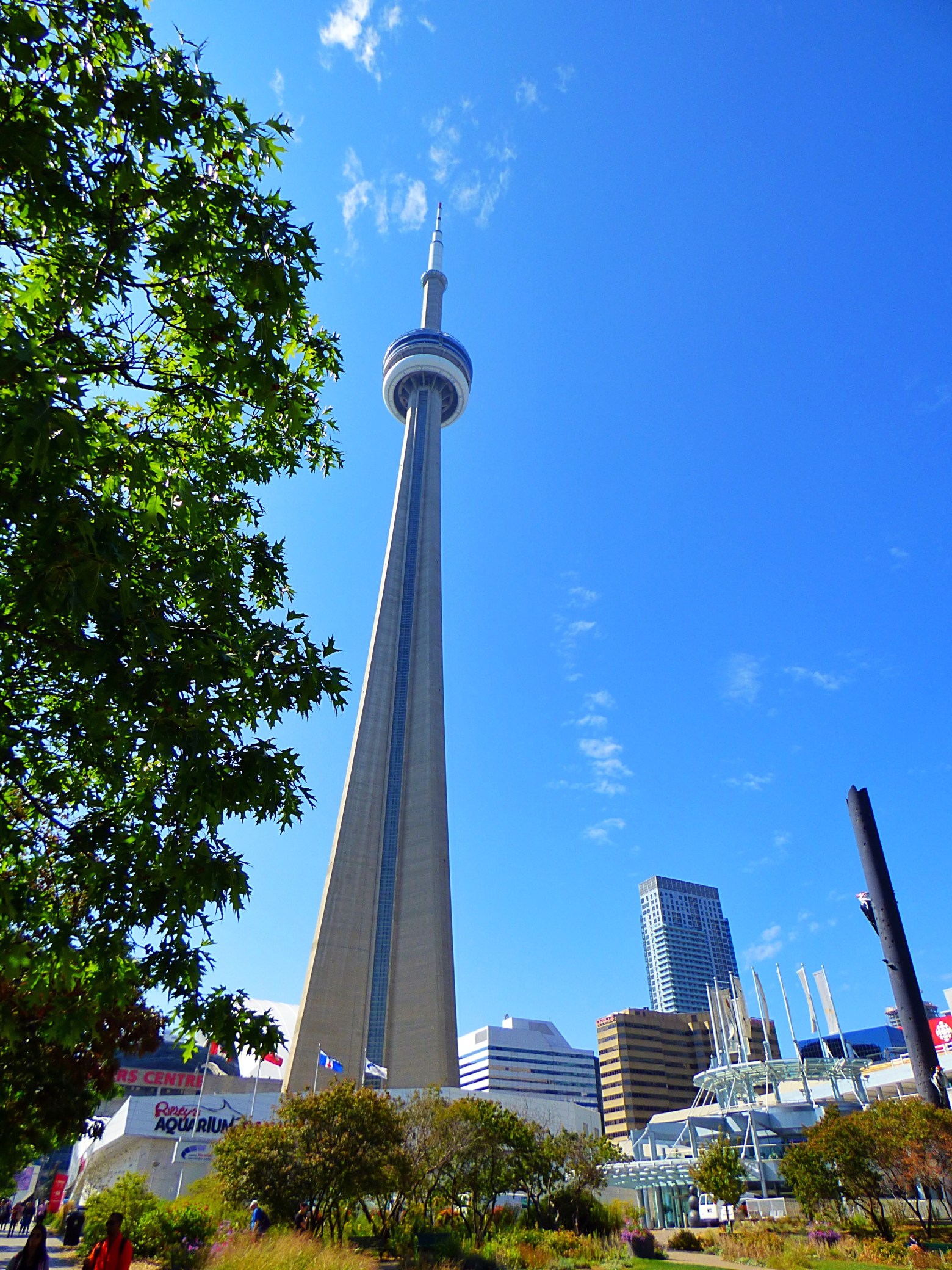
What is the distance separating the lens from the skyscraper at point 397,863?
55.6 m

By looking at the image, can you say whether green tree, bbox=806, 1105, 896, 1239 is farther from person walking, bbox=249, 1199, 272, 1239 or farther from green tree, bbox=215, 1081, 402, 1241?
person walking, bbox=249, 1199, 272, 1239

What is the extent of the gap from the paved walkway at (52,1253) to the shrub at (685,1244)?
20220 millimetres

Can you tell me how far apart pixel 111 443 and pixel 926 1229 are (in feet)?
134

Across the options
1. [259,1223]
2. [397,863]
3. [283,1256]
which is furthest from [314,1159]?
[397,863]

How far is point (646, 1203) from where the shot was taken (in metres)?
52.2

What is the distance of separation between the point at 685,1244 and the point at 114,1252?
28.3 metres

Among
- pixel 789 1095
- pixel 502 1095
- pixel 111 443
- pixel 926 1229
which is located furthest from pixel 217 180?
pixel 789 1095

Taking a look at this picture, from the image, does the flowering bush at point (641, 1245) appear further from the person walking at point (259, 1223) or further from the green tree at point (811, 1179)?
the person walking at point (259, 1223)

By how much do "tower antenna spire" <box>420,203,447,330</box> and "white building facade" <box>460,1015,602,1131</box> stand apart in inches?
4876

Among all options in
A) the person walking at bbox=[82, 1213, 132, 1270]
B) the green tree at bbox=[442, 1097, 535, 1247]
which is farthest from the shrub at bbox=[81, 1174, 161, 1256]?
the green tree at bbox=[442, 1097, 535, 1247]

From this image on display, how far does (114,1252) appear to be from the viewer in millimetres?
8523

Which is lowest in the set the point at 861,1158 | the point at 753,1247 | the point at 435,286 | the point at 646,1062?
the point at 753,1247

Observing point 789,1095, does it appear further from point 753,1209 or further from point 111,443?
point 111,443

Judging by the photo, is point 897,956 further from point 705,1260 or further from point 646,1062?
point 646,1062
